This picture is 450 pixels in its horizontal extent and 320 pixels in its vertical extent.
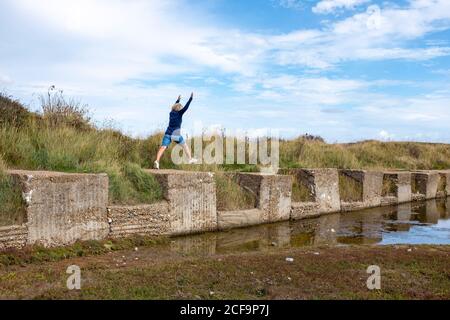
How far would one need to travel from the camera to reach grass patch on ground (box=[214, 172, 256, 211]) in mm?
9430

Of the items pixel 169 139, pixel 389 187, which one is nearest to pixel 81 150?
pixel 169 139

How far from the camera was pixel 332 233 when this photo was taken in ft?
29.8

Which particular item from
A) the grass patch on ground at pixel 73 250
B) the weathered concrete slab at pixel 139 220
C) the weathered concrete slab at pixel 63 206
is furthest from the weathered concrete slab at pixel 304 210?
the weathered concrete slab at pixel 63 206

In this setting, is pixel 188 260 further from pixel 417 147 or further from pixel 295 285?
pixel 417 147

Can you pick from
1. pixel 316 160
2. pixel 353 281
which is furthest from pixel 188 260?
pixel 316 160

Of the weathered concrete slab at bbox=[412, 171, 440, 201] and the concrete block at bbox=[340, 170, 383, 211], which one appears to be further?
the weathered concrete slab at bbox=[412, 171, 440, 201]

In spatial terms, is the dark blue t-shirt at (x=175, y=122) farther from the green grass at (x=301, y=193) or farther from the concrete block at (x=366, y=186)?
the concrete block at (x=366, y=186)

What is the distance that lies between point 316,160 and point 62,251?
9.93 meters

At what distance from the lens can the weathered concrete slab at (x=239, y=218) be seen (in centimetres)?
906

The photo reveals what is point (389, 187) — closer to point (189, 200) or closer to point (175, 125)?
point (175, 125)

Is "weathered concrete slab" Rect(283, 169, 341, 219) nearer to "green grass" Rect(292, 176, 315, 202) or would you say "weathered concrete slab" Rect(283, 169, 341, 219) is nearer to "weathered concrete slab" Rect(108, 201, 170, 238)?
"green grass" Rect(292, 176, 315, 202)

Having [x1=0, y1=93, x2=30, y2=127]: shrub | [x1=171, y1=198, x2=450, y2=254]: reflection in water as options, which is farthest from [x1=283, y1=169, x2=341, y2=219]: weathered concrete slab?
[x1=0, y1=93, x2=30, y2=127]: shrub

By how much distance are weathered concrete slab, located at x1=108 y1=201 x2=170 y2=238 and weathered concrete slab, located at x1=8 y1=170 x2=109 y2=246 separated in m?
0.16

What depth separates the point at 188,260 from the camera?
600 centimetres
